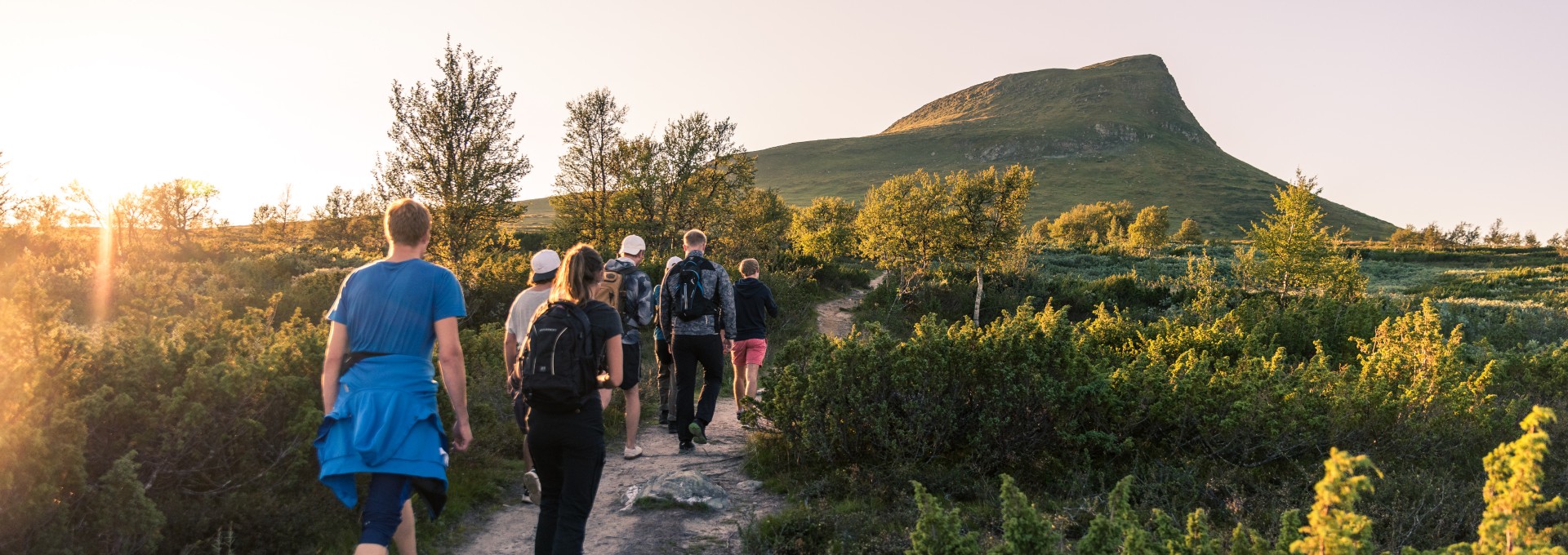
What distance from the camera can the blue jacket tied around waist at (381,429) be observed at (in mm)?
3006

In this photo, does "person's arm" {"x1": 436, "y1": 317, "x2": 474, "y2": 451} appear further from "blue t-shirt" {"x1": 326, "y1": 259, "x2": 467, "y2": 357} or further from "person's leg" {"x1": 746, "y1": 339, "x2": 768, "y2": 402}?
"person's leg" {"x1": 746, "y1": 339, "x2": 768, "y2": 402}

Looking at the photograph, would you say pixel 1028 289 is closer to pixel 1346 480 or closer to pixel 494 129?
pixel 494 129

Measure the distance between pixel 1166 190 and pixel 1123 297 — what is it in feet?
402

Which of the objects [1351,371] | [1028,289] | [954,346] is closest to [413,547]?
[954,346]

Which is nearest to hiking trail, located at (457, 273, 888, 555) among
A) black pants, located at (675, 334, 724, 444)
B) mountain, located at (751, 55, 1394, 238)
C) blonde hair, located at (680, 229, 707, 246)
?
black pants, located at (675, 334, 724, 444)

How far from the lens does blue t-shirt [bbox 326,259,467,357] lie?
122 inches

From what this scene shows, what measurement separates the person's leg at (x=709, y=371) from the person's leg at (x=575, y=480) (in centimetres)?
317

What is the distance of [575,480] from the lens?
3.70m

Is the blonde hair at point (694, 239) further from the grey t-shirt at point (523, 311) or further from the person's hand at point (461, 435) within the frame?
the person's hand at point (461, 435)

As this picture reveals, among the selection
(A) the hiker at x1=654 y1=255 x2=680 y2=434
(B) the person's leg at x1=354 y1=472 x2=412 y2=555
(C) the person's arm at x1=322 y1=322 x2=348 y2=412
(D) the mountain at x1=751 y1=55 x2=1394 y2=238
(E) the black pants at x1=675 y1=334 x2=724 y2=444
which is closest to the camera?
(B) the person's leg at x1=354 y1=472 x2=412 y2=555

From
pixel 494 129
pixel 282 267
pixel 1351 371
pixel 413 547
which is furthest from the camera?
pixel 282 267

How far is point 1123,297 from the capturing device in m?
26.1

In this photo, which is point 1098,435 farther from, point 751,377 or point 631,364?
point 631,364

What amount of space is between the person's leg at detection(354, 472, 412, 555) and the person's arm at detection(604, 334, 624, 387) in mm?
1109
